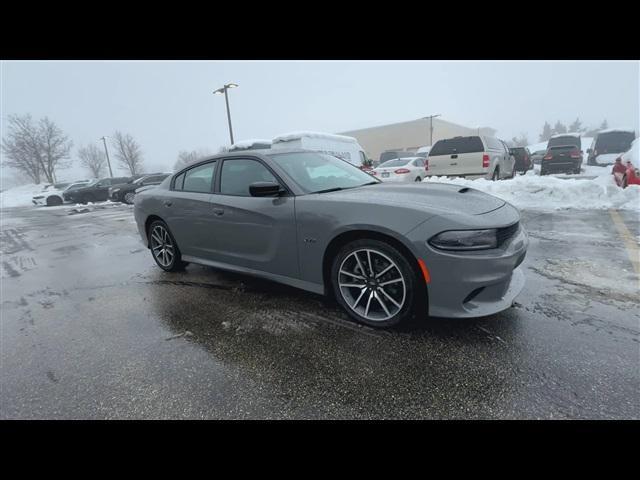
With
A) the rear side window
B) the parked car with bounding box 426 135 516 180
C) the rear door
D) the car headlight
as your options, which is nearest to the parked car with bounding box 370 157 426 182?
the parked car with bounding box 426 135 516 180

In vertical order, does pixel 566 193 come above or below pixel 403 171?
below

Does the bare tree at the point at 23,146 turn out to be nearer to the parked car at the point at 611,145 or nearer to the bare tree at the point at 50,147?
the bare tree at the point at 50,147

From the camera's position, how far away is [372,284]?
8.77 feet

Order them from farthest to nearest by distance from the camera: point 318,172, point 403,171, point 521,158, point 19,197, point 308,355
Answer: point 19,197, point 521,158, point 403,171, point 318,172, point 308,355

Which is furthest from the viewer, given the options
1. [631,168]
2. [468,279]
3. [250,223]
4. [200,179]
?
[631,168]

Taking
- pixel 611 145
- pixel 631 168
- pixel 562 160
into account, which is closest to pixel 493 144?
pixel 631 168

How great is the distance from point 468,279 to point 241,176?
2416 mm

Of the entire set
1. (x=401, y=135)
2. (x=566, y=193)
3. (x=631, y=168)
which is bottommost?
(x=566, y=193)

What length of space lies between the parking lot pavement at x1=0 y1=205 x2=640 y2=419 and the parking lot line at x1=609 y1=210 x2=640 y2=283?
0.11 m

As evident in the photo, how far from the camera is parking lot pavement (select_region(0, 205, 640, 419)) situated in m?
1.91

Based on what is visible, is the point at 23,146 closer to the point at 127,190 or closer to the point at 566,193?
the point at 127,190

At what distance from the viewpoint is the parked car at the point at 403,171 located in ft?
41.8

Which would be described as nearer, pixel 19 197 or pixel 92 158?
pixel 19 197
